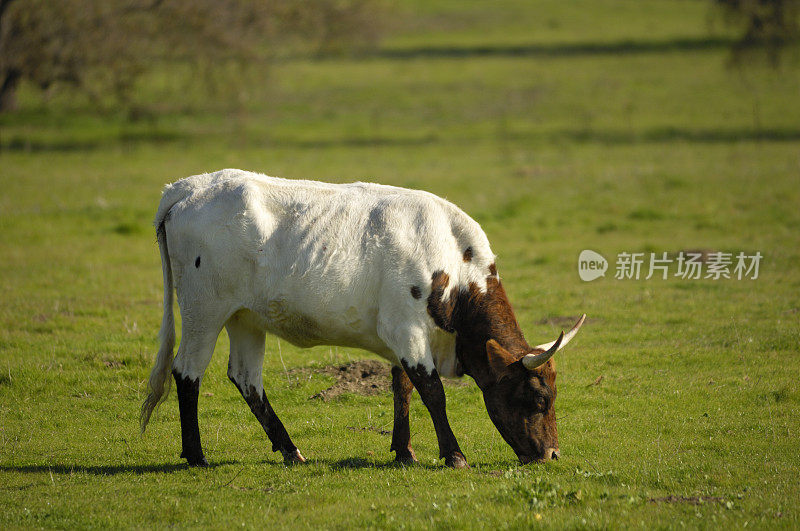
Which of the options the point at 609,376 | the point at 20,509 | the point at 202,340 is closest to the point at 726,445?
the point at 609,376

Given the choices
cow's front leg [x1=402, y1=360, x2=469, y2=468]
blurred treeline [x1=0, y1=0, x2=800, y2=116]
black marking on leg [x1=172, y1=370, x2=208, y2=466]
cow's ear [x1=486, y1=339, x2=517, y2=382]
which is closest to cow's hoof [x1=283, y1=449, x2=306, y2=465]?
black marking on leg [x1=172, y1=370, x2=208, y2=466]

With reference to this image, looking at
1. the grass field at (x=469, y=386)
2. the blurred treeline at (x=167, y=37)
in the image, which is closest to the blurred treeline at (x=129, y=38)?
the blurred treeline at (x=167, y=37)

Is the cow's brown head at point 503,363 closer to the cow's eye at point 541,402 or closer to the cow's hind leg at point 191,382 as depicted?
the cow's eye at point 541,402

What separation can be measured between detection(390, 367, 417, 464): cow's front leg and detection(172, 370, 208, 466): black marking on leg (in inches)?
67.6

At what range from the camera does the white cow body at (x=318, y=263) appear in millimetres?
7706

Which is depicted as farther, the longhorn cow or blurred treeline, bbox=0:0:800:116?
blurred treeline, bbox=0:0:800:116

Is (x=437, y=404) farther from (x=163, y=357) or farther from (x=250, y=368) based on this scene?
(x=163, y=357)

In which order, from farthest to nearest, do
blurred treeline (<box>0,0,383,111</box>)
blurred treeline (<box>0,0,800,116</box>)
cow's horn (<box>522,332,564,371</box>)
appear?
blurred treeline (<box>0,0,800,116</box>), blurred treeline (<box>0,0,383,111</box>), cow's horn (<box>522,332,564,371</box>)

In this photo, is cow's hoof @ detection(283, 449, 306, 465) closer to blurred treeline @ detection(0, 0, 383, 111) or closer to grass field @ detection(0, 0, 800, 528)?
grass field @ detection(0, 0, 800, 528)

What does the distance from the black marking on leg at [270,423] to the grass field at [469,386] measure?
0.18m

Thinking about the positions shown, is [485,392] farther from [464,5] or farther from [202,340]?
[464,5]

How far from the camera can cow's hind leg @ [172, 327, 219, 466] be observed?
7887mm

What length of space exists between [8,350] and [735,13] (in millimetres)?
32445

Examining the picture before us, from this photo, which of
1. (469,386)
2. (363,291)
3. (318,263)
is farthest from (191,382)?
(469,386)
